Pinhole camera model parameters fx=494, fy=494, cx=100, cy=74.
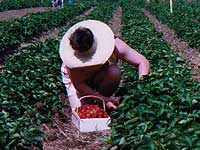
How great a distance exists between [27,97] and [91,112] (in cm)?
93

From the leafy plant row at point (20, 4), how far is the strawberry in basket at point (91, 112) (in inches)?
1011

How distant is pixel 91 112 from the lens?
5.06 metres

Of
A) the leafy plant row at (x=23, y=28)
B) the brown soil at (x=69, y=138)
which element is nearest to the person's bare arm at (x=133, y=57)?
the brown soil at (x=69, y=138)

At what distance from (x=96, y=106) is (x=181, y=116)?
138cm

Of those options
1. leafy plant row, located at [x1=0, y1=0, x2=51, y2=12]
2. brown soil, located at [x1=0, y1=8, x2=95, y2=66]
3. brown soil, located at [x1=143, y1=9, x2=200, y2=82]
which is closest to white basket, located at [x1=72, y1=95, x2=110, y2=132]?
brown soil, located at [x1=143, y1=9, x2=200, y2=82]

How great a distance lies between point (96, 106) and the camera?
5.14 metres

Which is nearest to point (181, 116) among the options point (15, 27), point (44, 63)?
point (44, 63)

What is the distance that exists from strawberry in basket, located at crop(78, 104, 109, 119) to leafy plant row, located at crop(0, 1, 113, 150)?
1.44 ft

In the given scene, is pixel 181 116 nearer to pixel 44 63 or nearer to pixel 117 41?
pixel 117 41

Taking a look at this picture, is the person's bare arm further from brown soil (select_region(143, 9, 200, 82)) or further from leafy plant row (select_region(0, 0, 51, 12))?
leafy plant row (select_region(0, 0, 51, 12))

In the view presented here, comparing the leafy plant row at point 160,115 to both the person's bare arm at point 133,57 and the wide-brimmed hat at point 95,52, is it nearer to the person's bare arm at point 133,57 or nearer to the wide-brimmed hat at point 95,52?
the person's bare arm at point 133,57

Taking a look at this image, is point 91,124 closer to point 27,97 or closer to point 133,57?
point 133,57

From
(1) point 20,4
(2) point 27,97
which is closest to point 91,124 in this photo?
(2) point 27,97

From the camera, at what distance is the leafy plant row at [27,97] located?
417 centimetres
